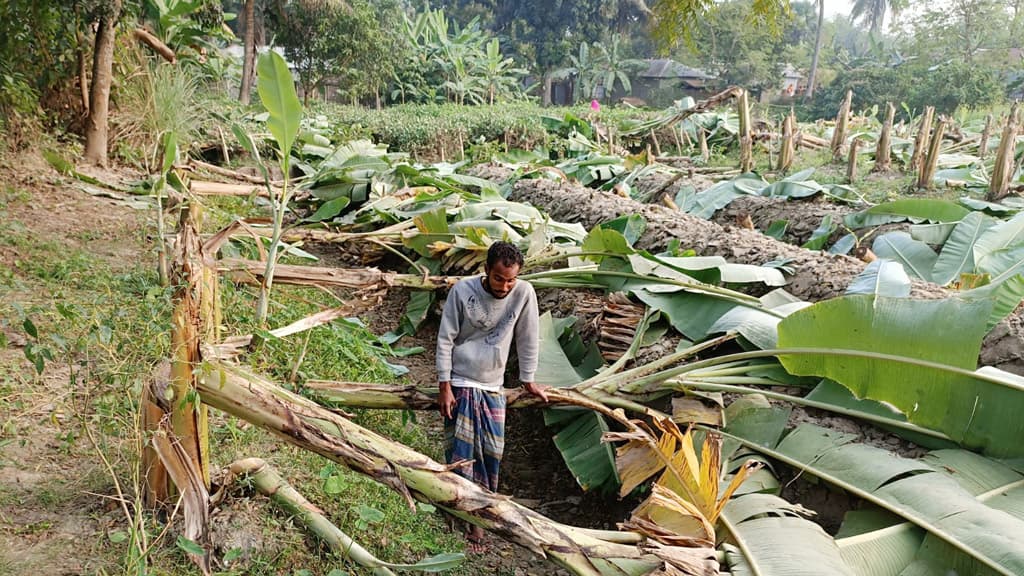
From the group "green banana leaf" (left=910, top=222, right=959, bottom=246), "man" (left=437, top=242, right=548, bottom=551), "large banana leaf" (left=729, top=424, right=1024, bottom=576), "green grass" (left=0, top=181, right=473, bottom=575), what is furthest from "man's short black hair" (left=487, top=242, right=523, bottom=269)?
"green banana leaf" (left=910, top=222, right=959, bottom=246)

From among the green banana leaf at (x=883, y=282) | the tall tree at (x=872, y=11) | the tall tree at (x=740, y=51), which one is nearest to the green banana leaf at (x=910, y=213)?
the green banana leaf at (x=883, y=282)

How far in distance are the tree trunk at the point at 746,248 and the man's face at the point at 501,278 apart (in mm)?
2089

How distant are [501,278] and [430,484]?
0.95 meters

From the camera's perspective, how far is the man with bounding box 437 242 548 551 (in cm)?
308

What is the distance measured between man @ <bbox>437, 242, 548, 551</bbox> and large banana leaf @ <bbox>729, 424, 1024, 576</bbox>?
1139 millimetres

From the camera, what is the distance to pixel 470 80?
83.3ft

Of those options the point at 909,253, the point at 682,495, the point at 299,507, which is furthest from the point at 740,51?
the point at 299,507

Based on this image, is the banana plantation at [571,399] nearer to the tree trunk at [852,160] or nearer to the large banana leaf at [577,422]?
the large banana leaf at [577,422]

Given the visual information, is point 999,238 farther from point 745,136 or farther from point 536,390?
point 745,136

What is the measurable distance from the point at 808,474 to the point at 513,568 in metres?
1.24

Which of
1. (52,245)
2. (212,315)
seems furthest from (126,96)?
(212,315)

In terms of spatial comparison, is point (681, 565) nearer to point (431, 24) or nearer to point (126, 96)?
point (126, 96)

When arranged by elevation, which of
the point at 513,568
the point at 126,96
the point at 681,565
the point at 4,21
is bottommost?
the point at 513,568

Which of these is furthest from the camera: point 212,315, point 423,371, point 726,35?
point 726,35
